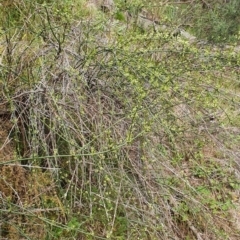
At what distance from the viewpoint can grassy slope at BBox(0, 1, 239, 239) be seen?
2.37 metres

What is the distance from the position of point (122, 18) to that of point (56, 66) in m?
1.80

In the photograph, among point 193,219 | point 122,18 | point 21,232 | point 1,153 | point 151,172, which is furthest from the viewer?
point 122,18

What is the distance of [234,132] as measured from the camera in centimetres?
314

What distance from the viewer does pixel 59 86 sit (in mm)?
2682

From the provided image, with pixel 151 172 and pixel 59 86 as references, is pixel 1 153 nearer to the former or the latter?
pixel 59 86

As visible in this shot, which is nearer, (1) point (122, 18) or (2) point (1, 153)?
(2) point (1, 153)

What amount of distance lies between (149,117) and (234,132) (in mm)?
866

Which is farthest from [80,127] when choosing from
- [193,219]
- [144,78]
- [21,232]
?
[193,219]

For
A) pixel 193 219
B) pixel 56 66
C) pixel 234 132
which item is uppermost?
pixel 56 66

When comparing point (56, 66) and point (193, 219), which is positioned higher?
point (56, 66)

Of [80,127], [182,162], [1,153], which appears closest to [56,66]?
[80,127]

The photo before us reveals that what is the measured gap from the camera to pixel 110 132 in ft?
7.36

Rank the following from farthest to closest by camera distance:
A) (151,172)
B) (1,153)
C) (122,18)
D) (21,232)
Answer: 1. (122,18)
2. (151,172)
3. (1,153)
4. (21,232)

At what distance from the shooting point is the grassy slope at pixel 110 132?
2.37m
